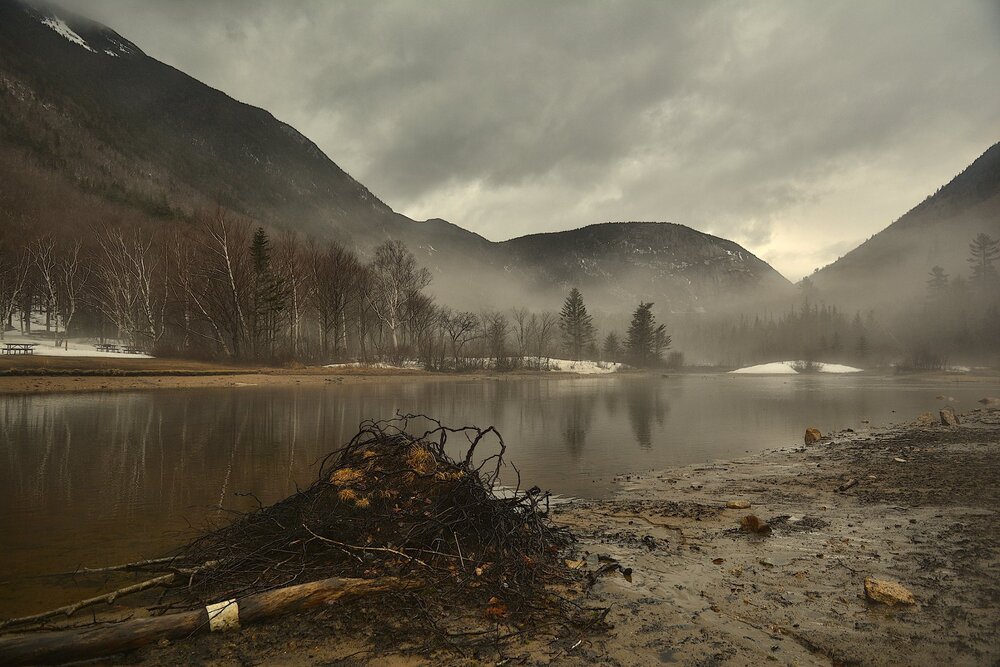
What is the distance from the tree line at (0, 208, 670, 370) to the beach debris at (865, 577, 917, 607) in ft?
175

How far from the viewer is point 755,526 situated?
260 inches

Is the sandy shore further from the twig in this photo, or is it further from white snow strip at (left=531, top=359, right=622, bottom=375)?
white snow strip at (left=531, top=359, right=622, bottom=375)

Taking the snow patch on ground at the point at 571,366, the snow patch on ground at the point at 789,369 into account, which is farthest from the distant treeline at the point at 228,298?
the snow patch on ground at the point at 789,369

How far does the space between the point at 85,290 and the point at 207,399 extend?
63920mm

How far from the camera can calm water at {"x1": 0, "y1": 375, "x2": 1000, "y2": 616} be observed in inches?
253

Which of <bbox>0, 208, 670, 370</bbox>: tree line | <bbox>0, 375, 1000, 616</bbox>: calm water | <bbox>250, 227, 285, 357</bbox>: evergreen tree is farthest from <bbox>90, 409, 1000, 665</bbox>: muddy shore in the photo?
<bbox>250, 227, 285, 357</bbox>: evergreen tree

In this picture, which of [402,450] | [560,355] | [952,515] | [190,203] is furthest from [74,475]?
[190,203]

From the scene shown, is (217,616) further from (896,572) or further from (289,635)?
(896,572)

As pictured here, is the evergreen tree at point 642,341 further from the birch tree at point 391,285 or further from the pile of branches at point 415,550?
the pile of branches at point 415,550

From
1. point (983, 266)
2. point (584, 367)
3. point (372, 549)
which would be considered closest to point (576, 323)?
point (584, 367)

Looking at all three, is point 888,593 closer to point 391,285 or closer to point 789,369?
point 391,285

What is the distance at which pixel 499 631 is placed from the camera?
12.4ft

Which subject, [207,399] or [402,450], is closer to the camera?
[402,450]

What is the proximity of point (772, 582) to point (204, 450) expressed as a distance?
1324 centimetres
